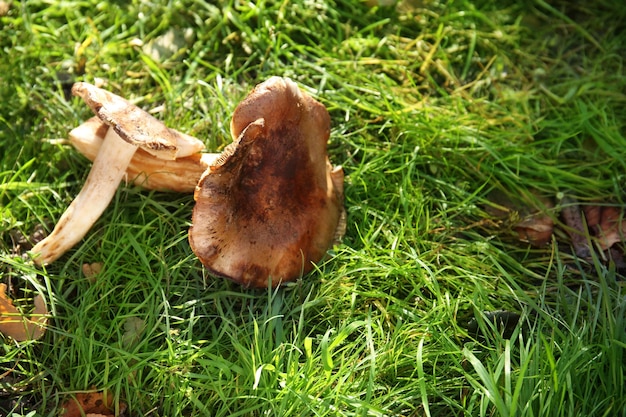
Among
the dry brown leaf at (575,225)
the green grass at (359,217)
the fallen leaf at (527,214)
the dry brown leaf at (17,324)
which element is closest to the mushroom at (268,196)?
the green grass at (359,217)

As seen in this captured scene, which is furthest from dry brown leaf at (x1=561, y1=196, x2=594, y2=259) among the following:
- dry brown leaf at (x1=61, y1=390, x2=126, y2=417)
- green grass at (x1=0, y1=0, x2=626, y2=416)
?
dry brown leaf at (x1=61, y1=390, x2=126, y2=417)

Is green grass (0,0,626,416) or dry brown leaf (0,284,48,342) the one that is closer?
green grass (0,0,626,416)

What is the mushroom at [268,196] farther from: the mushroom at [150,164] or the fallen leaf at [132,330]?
the fallen leaf at [132,330]

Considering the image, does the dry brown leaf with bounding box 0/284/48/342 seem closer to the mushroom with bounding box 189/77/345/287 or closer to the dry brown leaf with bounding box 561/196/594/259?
→ the mushroom with bounding box 189/77/345/287

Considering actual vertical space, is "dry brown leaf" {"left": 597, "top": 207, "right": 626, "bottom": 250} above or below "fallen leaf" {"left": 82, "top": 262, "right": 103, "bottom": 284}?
above

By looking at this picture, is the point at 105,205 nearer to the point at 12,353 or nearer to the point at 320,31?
the point at 12,353

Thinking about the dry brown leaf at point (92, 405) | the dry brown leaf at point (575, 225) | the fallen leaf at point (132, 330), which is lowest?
the dry brown leaf at point (92, 405)
